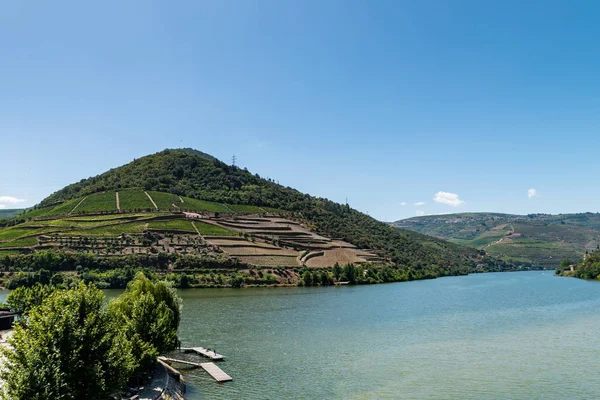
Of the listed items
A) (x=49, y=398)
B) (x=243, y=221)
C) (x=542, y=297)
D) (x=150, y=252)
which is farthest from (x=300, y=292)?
(x=49, y=398)

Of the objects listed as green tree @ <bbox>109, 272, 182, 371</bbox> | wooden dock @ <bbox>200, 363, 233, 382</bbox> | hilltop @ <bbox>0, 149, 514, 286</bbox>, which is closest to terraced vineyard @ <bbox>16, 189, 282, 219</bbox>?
hilltop @ <bbox>0, 149, 514, 286</bbox>

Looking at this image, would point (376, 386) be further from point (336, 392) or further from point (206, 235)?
point (206, 235)

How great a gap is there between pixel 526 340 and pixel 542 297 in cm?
6120

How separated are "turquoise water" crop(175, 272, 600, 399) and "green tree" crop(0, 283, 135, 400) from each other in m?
13.8

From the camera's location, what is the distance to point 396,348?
54.5m

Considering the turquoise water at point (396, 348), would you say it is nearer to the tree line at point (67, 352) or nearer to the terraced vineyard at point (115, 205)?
the tree line at point (67, 352)

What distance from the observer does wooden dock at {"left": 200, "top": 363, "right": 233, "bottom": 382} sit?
41.4 metres

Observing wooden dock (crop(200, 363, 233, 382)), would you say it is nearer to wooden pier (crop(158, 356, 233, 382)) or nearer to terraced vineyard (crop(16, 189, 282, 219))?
A: wooden pier (crop(158, 356, 233, 382))

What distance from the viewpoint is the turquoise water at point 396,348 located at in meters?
39.5

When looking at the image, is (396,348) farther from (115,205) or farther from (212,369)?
(115,205)

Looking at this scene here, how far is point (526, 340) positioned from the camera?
58.8 m

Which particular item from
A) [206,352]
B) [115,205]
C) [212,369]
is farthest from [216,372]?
[115,205]

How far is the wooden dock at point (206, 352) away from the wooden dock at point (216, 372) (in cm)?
232

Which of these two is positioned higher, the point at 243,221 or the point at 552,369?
the point at 243,221
